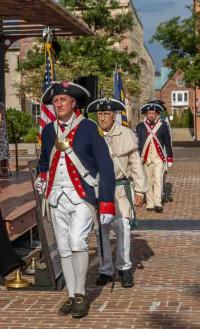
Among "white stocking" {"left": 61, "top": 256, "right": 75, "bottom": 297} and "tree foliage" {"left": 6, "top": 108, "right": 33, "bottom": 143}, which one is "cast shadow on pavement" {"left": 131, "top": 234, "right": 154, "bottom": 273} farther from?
"tree foliage" {"left": 6, "top": 108, "right": 33, "bottom": 143}

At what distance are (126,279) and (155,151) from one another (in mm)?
6696

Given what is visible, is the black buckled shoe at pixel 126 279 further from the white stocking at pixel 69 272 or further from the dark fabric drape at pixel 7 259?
the white stocking at pixel 69 272

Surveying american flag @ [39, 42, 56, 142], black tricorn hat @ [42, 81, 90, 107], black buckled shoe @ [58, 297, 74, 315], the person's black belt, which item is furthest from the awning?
black buckled shoe @ [58, 297, 74, 315]

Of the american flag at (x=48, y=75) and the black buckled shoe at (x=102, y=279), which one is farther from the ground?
the american flag at (x=48, y=75)

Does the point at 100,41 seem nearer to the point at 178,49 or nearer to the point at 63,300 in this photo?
the point at 178,49

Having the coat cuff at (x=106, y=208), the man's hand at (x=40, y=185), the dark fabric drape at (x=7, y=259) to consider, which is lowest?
the dark fabric drape at (x=7, y=259)

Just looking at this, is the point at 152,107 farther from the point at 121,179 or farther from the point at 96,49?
the point at 96,49

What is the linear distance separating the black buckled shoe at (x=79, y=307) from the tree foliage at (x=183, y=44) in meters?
30.0

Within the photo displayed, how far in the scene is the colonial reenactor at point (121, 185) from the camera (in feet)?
25.4

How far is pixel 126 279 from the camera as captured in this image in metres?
7.66

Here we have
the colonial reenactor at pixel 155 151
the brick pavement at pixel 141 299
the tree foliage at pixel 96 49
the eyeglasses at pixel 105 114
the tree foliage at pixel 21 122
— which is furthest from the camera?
the tree foliage at pixel 96 49

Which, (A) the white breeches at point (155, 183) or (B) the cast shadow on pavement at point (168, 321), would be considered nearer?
(B) the cast shadow on pavement at point (168, 321)

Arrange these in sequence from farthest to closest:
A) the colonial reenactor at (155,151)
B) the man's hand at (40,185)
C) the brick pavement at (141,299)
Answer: the colonial reenactor at (155,151), the man's hand at (40,185), the brick pavement at (141,299)

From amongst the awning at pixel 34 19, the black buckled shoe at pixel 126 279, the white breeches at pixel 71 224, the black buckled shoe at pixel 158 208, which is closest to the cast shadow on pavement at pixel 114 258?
the black buckled shoe at pixel 126 279
